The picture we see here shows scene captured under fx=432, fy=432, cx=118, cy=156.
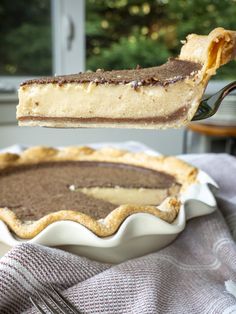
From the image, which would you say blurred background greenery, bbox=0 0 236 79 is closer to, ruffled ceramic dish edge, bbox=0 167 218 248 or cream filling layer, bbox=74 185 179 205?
cream filling layer, bbox=74 185 179 205

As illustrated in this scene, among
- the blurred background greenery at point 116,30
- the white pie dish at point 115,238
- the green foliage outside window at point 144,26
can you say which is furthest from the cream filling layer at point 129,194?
the green foliage outside window at point 144,26

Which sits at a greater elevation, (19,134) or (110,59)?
(110,59)

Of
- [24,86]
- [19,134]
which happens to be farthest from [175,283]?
[19,134]

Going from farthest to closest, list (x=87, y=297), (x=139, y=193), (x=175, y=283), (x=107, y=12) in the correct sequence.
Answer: (x=107, y=12), (x=139, y=193), (x=175, y=283), (x=87, y=297)

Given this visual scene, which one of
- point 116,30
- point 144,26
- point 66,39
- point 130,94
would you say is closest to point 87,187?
point 130,94

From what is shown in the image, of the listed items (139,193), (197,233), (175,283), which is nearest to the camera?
(175,283)

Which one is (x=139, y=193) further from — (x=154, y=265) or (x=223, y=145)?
(x=223, y=145)

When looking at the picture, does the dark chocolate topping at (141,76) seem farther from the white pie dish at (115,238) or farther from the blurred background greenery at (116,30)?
the blurred background greenery at (116,30)
